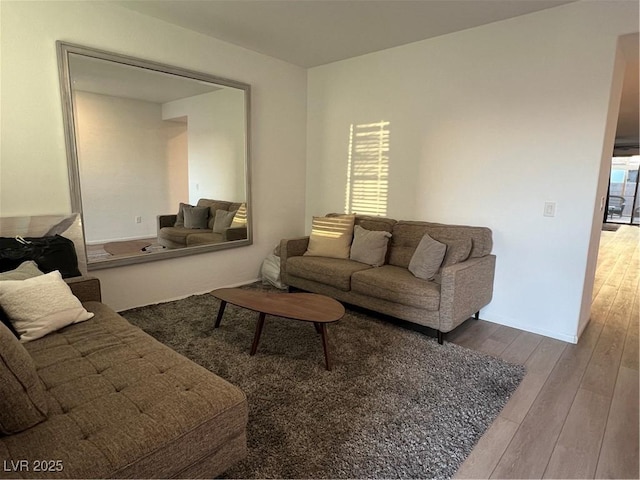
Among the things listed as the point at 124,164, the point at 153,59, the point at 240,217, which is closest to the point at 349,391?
the point at 240,217

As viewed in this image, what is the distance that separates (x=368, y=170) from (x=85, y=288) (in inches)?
115

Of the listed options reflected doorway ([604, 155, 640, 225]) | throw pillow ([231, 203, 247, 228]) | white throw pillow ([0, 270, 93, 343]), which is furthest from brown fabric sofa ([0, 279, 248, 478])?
reflected doorway ([604, 155, 640, 225])

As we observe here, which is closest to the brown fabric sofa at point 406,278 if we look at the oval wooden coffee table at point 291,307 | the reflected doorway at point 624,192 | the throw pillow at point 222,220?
the oval wooden coffee table at point 291,307

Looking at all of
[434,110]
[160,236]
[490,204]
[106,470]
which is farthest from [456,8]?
[106,470]

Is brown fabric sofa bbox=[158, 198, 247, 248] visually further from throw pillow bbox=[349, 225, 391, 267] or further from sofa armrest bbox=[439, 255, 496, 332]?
sofa armrest bbox=[439, 255, 496, 332]

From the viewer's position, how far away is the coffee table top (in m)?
2.42

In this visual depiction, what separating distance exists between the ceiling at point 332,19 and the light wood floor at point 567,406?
2.29m

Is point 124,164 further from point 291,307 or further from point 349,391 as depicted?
point 349,391

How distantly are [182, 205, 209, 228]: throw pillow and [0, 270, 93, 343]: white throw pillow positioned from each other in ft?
5.62

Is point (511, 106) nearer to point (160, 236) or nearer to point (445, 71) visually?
point (445, 71)

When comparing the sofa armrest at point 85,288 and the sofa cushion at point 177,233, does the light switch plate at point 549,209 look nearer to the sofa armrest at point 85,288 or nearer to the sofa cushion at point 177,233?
the sofa cushion at point 177,233

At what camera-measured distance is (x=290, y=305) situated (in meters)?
2.60

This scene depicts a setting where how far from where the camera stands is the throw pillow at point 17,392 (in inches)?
44.8

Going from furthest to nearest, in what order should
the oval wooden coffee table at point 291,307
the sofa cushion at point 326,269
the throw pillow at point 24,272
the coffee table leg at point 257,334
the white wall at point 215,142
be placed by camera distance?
the white wall at point 215,142, the sofa cushion at point 326,269, the coffee table leg at point 257,334, the oval wooden coffee table at point 291,307, the throw pillow at point 24,272
